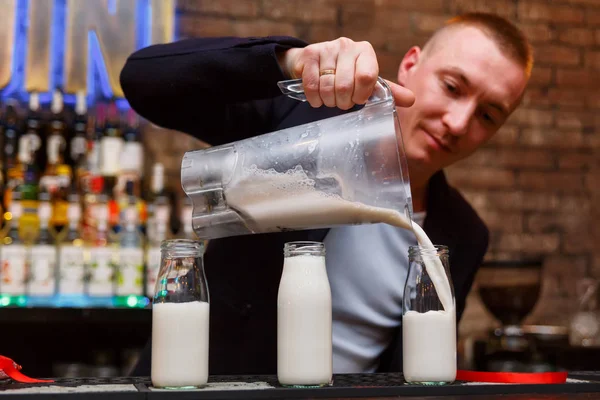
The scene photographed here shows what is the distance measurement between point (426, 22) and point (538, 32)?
48cm

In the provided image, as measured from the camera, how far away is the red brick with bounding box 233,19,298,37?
279 centimetres

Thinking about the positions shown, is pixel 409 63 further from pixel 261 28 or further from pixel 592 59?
pixel 592 59

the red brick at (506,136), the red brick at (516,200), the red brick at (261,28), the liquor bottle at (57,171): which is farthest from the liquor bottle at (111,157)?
the red brick at (506,136)

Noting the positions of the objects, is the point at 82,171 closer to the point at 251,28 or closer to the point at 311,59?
the point at 251,28

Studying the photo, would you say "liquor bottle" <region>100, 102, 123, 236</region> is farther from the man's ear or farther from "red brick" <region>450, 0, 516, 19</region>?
"red brick" <region>450, 0, 516, 19</region>

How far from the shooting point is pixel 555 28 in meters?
3.15

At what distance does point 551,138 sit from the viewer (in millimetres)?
3117

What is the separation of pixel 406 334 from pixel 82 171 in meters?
1.71

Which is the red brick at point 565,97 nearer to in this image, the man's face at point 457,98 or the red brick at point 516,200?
the red brick at point 516,200

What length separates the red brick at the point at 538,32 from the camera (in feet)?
10.2

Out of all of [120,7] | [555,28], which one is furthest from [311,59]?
[555,28]

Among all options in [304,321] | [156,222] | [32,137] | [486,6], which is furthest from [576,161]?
[304,321]

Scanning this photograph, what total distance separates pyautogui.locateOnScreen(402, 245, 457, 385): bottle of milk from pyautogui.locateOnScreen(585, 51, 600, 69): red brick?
248 centimetres

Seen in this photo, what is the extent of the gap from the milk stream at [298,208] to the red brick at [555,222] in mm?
2208
